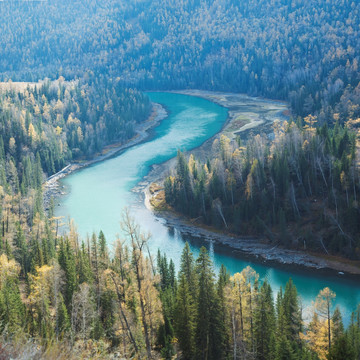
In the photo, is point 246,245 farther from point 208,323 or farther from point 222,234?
point 208,323

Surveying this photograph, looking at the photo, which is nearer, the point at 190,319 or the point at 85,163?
the point at 190,319

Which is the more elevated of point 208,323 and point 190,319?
point 208,323

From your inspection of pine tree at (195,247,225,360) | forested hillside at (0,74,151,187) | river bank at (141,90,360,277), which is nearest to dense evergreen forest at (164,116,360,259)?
river bank at (141,90,360,277)

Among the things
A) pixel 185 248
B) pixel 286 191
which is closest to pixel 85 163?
pixel 286 191

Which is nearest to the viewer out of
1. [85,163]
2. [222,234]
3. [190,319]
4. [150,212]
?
[190,319]

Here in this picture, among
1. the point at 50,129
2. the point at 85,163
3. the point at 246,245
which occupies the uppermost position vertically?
the point at 50,129

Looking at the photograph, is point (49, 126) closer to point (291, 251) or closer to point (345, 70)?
point (291, 251)

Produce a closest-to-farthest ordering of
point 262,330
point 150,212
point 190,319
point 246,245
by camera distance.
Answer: point 190,319, point 262,330, point 246,245, point 150,212

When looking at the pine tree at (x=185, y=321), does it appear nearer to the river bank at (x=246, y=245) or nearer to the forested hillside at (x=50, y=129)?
the river bank at (x=246, y=245)
